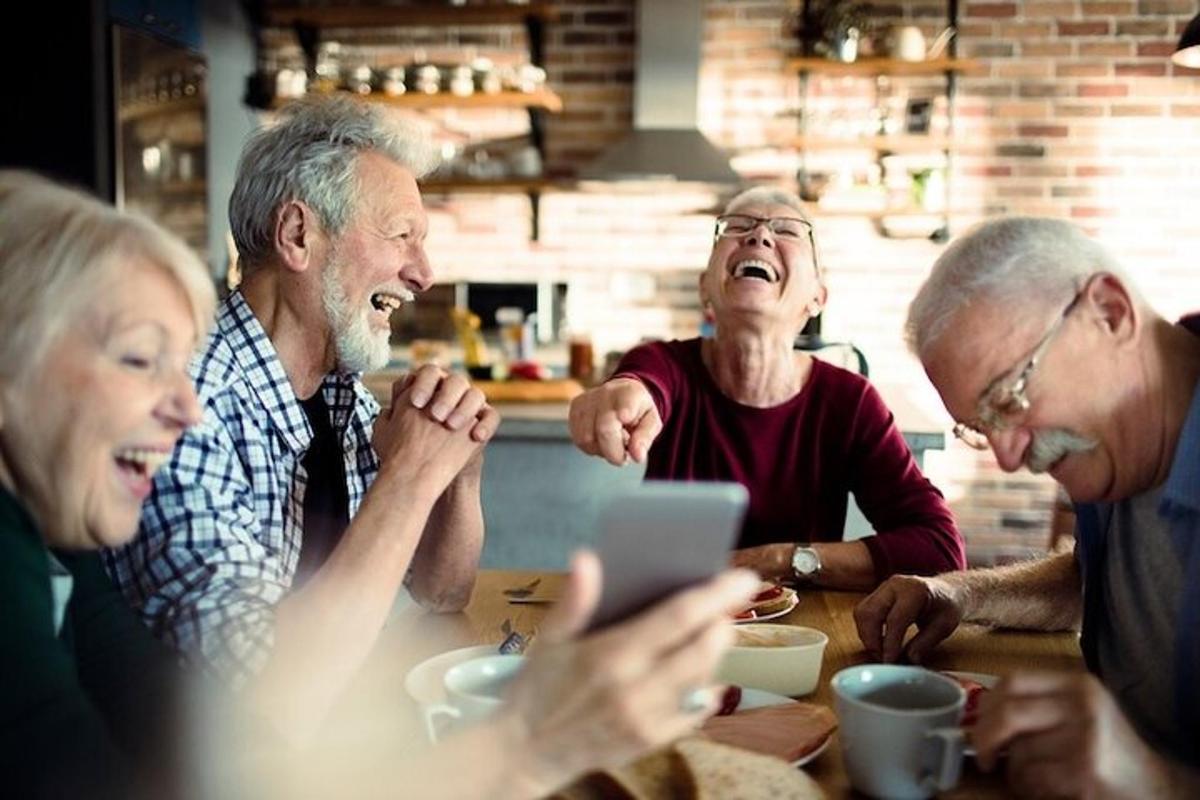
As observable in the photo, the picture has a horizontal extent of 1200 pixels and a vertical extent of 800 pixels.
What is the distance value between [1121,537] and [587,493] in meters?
2.22

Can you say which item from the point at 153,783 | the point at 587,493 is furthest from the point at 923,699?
the point at 587,493

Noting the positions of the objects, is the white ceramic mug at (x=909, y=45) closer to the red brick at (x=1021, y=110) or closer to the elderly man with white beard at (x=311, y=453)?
the red brick at (x=1021, y=110)

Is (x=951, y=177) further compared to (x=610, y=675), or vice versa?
(x=951, y=177)

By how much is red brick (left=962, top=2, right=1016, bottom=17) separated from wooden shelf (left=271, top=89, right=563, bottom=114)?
1.76 metres

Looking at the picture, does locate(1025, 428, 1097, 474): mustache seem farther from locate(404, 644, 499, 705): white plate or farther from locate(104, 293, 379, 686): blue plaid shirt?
locate(104, 293, 379, 686): blue plaid shirt

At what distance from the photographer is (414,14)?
5.11 m

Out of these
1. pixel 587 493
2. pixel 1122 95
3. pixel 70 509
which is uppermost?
pixel 1122 95

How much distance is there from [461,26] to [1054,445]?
4515 mm

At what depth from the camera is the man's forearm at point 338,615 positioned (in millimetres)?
1202

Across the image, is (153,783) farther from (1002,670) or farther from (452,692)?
(1002,670)

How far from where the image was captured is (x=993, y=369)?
4.05 ft

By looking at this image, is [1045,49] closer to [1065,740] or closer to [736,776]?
[1065,740]

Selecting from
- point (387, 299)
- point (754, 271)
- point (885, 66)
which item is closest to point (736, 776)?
point (387, 299)

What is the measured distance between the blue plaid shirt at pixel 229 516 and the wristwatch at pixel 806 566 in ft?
2.16
